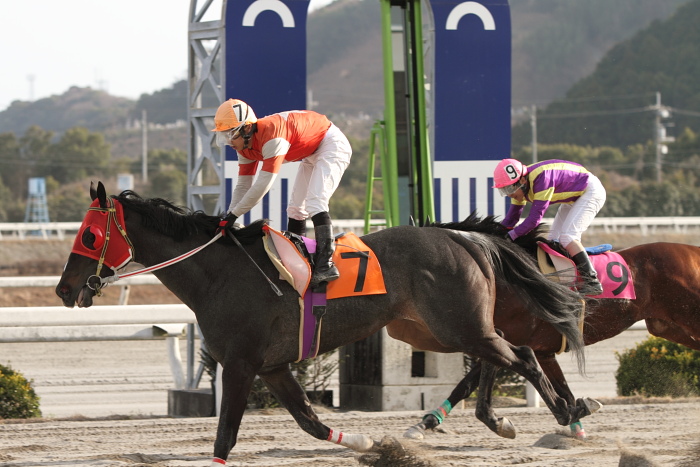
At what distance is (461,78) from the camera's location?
25.4 ft

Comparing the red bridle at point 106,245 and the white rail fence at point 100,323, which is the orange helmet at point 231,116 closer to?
the red bridle at point 106,245

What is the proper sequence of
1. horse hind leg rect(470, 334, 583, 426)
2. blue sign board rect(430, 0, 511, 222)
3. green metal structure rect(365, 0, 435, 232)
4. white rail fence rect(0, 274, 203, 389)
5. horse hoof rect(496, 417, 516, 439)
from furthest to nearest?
1. green metal structure rect(365, 0, 435, 232)
2. blue sign board rect(430, 0, 511, 222)
3. white rail fence rect(0, 274, 203, 389)
4. horse hoof rect(496, 417, 516, 439)
5. horse hind leg rect(470, 334, 583, 426)

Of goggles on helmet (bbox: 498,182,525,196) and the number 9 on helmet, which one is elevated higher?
the number 9 on helmet

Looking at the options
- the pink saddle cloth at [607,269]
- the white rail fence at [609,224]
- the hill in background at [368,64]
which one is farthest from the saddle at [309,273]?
the hill in background at [368,64]

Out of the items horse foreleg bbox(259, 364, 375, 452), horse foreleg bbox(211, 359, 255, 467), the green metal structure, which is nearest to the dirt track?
horse foreleg bbox(259, 364, 375, 452)

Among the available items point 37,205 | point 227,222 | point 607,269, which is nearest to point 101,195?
point 227,222

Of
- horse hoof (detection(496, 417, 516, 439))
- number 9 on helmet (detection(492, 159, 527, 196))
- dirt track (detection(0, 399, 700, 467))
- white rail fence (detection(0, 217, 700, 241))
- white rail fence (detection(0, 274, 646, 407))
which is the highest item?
white rail fence (detection(0, 217, 700, 241))

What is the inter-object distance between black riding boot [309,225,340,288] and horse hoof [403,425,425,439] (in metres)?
1.27

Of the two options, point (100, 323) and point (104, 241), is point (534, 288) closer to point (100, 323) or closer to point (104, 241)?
point (104, 241)

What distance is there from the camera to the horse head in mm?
4613

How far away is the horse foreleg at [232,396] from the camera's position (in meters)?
4.50

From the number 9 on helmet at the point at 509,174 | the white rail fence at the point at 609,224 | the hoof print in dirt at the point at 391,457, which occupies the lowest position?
the hoof print in dirt at the point at 391,457

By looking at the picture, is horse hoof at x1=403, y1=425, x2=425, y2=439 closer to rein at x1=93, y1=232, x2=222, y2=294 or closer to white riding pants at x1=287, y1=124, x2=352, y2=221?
white riding pants at x1=287, y1=124, x2=352, y2=221

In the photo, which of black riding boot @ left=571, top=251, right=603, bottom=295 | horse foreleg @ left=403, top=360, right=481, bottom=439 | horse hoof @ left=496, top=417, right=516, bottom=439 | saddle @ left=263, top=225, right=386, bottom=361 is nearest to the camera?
saddle @ left=263, top=225, right=386, bottom=361
